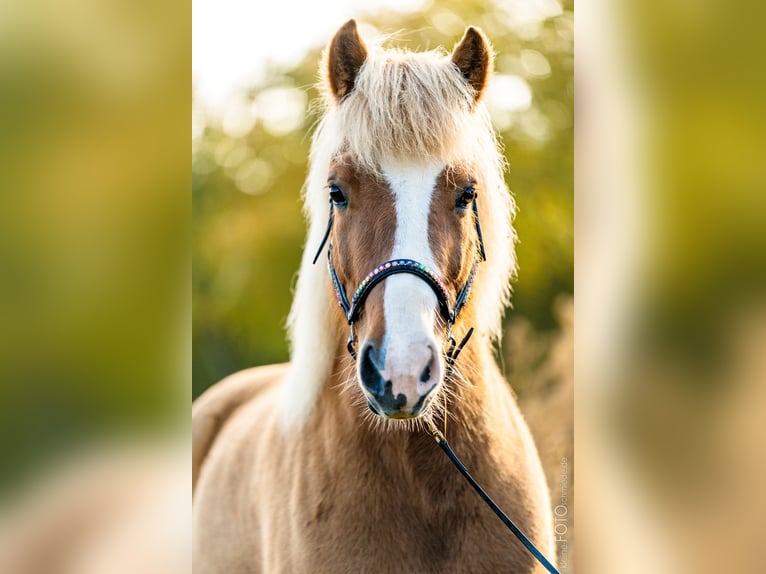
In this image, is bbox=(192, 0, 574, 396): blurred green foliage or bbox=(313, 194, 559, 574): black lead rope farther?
bbox=(192, 0, 574, 396): blurred green foliage

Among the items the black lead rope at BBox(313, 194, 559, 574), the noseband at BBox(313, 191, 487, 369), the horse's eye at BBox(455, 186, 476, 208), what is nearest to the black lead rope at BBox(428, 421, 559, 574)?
the black lead rope at BBox(313, 194, 559, 574)

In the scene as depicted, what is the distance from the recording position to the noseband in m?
1.67

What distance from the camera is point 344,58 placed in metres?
1.93

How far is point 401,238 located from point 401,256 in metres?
0.05

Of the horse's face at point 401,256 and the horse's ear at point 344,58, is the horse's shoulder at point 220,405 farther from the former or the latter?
the horse's ear at point 344,58

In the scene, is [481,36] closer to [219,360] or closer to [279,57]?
[279,57]

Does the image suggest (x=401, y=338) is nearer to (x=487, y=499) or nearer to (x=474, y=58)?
(x=487, y=499)

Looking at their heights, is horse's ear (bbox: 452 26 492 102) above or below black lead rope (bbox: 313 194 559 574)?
above

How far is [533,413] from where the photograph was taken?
375 centimetres

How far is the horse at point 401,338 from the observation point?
1695 mm
